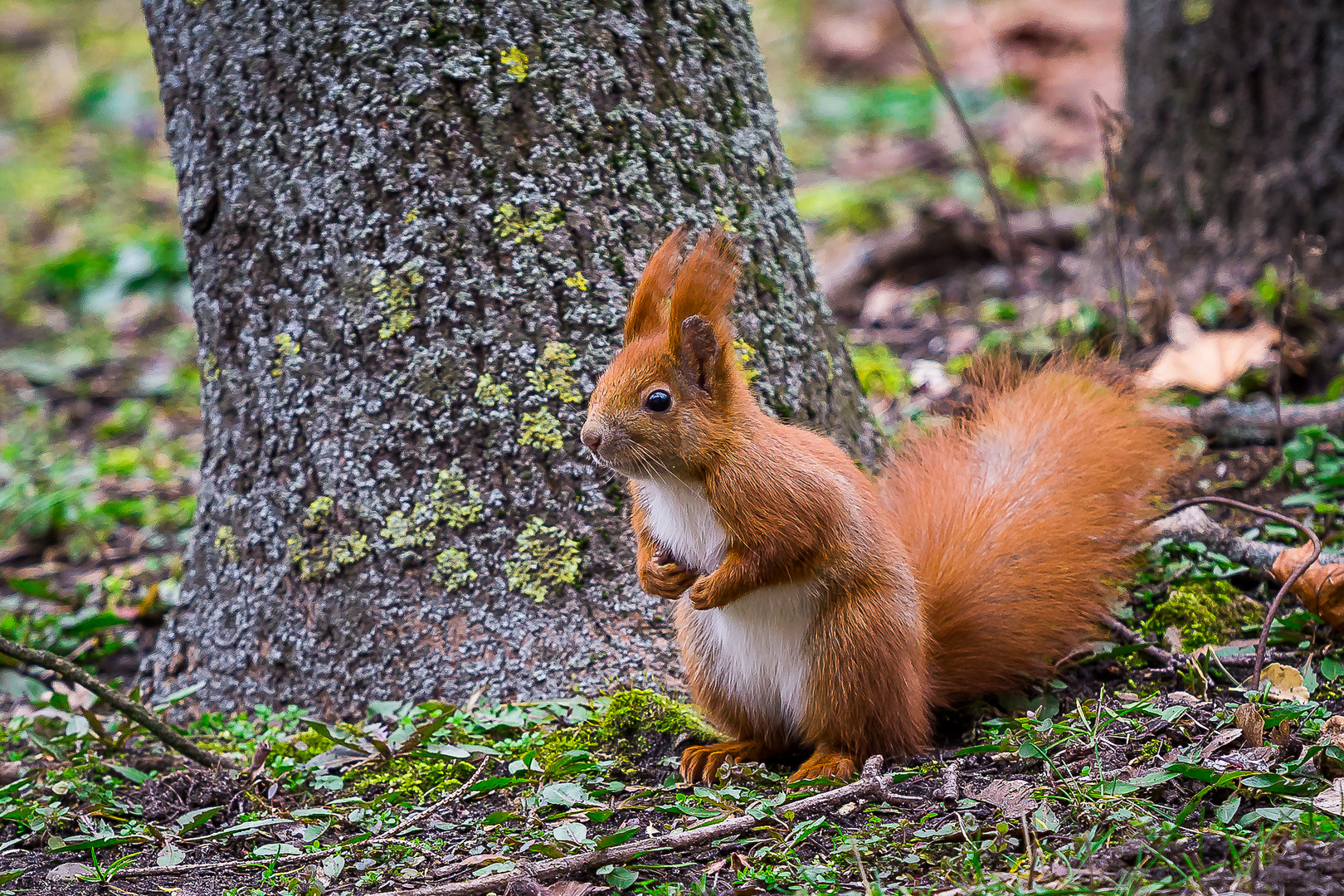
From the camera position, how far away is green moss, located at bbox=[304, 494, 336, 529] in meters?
2.41

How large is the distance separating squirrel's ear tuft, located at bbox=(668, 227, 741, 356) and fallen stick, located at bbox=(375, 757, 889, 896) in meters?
0.76

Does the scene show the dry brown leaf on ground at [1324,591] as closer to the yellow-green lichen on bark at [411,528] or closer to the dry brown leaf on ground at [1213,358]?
the dry brown leaf on ground at [1213,358]

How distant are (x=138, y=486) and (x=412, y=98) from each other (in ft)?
7.54

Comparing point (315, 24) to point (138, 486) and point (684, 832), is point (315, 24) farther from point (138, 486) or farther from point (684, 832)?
point (138, 486)

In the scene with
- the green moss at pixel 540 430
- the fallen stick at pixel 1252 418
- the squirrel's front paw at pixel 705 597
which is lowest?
the fallen stick at pixel 1252 418

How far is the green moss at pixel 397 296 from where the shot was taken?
2318 mm

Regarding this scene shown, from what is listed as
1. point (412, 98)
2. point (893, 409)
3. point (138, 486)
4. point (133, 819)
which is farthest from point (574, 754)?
point (138, 486)

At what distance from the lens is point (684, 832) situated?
1.71m

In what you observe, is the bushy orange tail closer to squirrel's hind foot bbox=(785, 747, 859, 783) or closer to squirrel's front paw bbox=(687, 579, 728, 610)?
squirrel's hind foot bbox=(785, 747, 859, 783)

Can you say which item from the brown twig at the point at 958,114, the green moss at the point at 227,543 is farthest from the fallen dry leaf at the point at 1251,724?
the brown twig at the point at 958,114

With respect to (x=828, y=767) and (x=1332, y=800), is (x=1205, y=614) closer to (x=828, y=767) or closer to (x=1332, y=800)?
(x=1332, y=800)

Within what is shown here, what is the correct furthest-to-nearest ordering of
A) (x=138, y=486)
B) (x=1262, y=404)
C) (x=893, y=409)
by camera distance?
1. (x=138, y=486)
2. (x=893, y=409)
3. (x=1262, y=404)

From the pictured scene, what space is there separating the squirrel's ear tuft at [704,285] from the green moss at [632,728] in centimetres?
77

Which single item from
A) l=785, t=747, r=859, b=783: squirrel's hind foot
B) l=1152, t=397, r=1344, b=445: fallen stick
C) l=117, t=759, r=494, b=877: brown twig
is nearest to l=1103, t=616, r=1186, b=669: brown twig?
l=785, t=747, r=859, b=783: squirrel's hind foot
